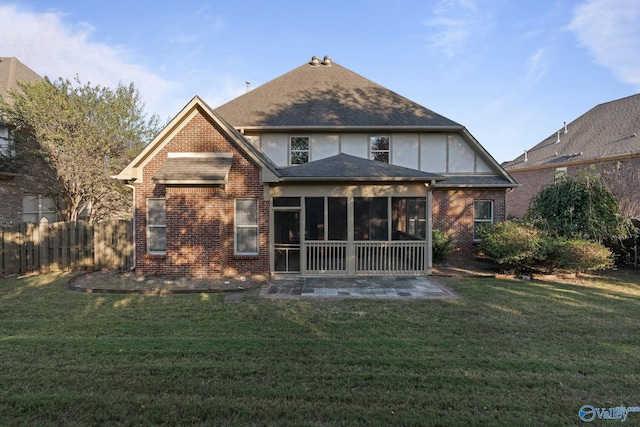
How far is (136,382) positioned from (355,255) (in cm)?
743

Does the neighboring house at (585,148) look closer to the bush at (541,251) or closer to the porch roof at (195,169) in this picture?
the bush at (541,251)

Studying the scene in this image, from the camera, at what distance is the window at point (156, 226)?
10.2 meters

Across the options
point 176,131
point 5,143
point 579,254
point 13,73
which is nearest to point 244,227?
point 176,131

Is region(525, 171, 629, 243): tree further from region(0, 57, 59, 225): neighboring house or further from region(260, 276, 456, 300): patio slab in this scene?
region(0, 57, 59, 225): neighboring house

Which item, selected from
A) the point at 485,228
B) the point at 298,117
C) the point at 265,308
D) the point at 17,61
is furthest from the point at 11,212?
the point at 485,228

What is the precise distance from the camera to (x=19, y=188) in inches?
580

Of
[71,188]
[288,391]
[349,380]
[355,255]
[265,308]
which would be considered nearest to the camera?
[288,391]

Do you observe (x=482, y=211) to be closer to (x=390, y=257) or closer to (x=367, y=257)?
(x=390, y=257)

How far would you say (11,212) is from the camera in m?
14.6

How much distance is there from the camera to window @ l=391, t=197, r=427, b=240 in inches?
508

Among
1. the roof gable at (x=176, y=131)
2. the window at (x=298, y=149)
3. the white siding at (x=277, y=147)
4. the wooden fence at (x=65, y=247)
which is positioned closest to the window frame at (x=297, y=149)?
the window at (x=298, y=149)

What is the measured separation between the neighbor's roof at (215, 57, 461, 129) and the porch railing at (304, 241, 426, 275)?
22.1 feet

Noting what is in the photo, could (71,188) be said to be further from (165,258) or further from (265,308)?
(265,308)

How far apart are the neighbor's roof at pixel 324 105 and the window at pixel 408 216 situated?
4098 mm
